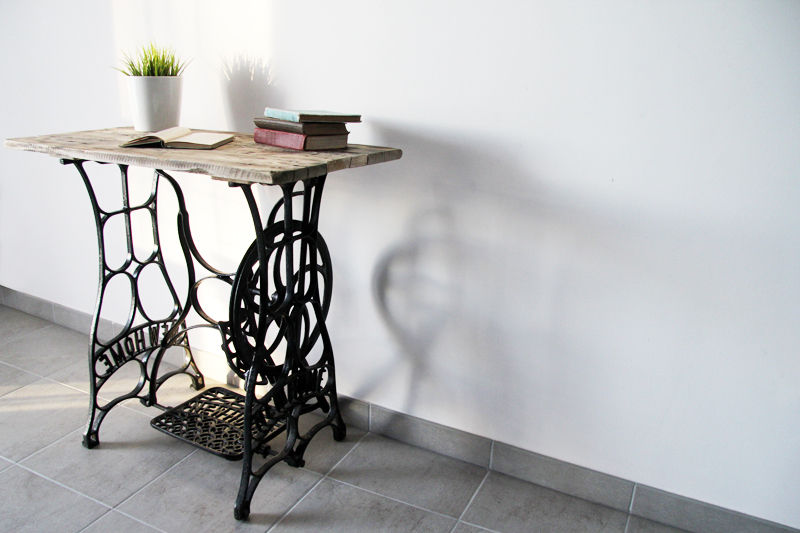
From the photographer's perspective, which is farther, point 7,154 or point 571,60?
point 7,154

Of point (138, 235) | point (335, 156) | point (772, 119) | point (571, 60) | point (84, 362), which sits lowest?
point (84, 362)

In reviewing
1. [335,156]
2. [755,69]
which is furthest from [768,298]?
[335,156]

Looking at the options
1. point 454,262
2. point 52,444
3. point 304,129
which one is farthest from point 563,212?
point 52,444

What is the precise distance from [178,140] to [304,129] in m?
0.38

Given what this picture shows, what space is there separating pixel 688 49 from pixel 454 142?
65 centimetres

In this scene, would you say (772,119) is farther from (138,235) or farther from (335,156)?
(138,235)

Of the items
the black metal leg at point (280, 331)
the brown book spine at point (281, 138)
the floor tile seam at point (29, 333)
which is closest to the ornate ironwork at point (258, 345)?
the black metal leg at point (280, 331)

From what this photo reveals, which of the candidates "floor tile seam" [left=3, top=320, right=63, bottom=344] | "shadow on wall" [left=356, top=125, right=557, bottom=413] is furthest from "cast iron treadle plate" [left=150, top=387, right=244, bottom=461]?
"floor tile seam" [left=3, top=320, right=63, bottom=344]

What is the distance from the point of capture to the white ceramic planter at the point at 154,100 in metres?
1.91

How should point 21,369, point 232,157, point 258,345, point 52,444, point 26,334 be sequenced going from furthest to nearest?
point 26,334, point 21,369, point 52,444, point 258,345, point 232,157

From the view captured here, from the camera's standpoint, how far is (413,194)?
1.95 meters

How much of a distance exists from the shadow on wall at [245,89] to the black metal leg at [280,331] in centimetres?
42

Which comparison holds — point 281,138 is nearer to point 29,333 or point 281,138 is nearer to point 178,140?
point 178,140

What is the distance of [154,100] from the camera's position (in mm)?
1933
